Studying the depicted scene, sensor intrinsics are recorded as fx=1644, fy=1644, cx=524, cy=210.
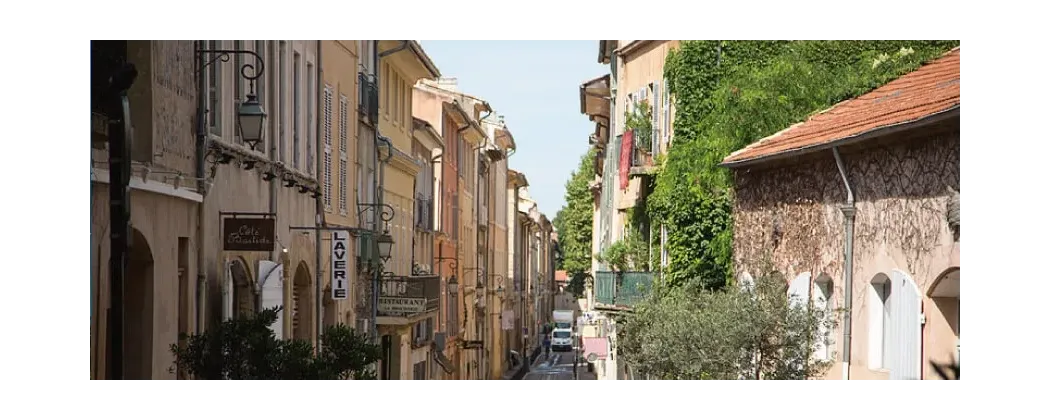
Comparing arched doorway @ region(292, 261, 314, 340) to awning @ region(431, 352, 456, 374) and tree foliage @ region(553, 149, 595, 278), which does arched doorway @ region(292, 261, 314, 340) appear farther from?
tree foliage @ region(553, 149, 595, 278)

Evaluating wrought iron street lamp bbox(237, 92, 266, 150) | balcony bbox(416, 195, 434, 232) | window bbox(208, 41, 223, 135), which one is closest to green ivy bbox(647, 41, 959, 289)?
window bbox(208, 41, 223, 135)

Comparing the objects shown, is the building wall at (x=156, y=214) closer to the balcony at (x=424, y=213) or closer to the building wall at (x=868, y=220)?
the building wall at (x=868, y=220)

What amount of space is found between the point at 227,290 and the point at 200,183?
150 centimetres

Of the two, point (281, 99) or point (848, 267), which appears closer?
point (848, 267)

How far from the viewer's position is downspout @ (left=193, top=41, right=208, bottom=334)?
14539 mm

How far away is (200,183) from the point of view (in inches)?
574

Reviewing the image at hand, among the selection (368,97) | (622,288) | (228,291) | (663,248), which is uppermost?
(368,97)

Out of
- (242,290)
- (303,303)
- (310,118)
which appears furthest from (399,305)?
(242,290)

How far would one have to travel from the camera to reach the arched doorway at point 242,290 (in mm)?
16484

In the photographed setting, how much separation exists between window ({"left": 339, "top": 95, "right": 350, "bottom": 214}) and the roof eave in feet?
18.5

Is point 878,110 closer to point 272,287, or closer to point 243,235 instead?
point 243,235

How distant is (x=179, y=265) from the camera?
14234 millimetres
